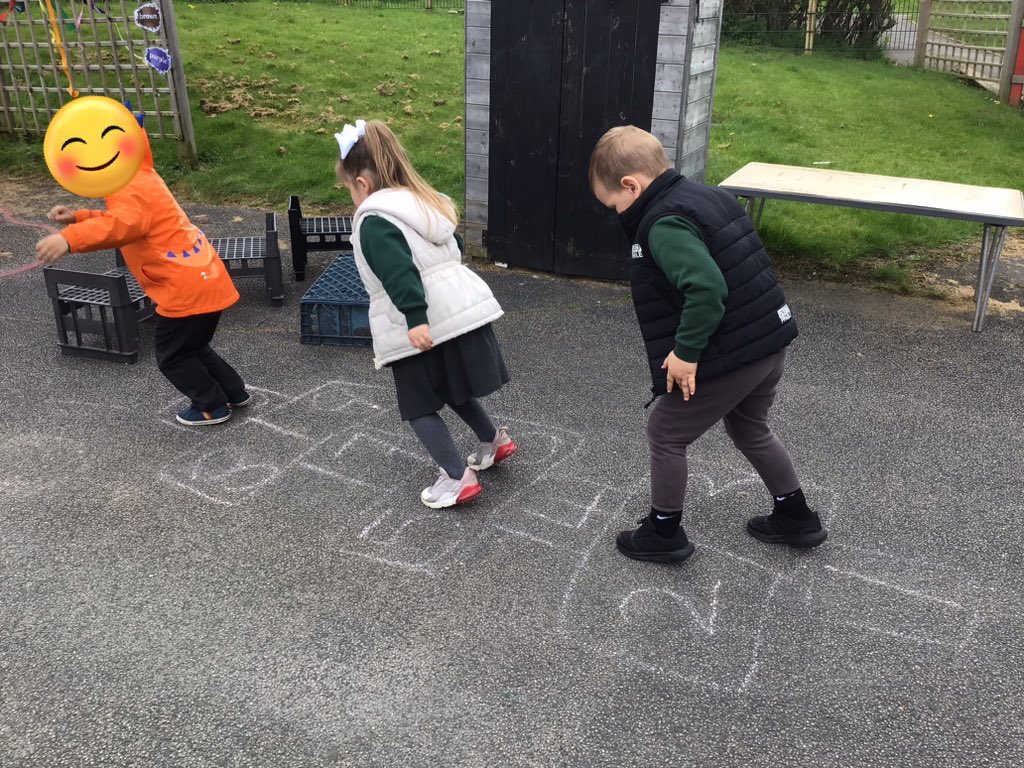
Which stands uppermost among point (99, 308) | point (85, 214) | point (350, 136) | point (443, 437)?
point (350, 136)

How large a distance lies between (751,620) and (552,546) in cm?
76

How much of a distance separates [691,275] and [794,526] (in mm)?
1206

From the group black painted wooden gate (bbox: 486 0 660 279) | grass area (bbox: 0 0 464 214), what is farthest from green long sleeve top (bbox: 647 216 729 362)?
grass area (bbox: 0 0 464 214)

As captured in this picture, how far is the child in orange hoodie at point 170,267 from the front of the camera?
371cm

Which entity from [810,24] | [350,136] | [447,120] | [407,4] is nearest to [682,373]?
[350,136]

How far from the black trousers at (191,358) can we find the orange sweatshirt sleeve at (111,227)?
0.41 m

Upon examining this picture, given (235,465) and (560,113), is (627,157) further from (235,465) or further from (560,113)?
(560,113)

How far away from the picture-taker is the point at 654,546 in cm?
319

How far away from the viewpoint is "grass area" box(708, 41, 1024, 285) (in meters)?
6.96

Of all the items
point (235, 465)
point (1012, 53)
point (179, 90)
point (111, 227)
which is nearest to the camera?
point (111, 227)

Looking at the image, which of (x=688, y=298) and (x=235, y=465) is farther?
(x=235, y=465)

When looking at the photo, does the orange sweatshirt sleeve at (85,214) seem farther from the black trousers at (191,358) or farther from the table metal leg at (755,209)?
the table metal leg at (755,209)

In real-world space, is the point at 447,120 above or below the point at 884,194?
below

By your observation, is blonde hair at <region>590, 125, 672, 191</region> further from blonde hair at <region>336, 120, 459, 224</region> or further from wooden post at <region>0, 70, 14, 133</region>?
wooden post at <region>0, 70, 14, 133</region>
